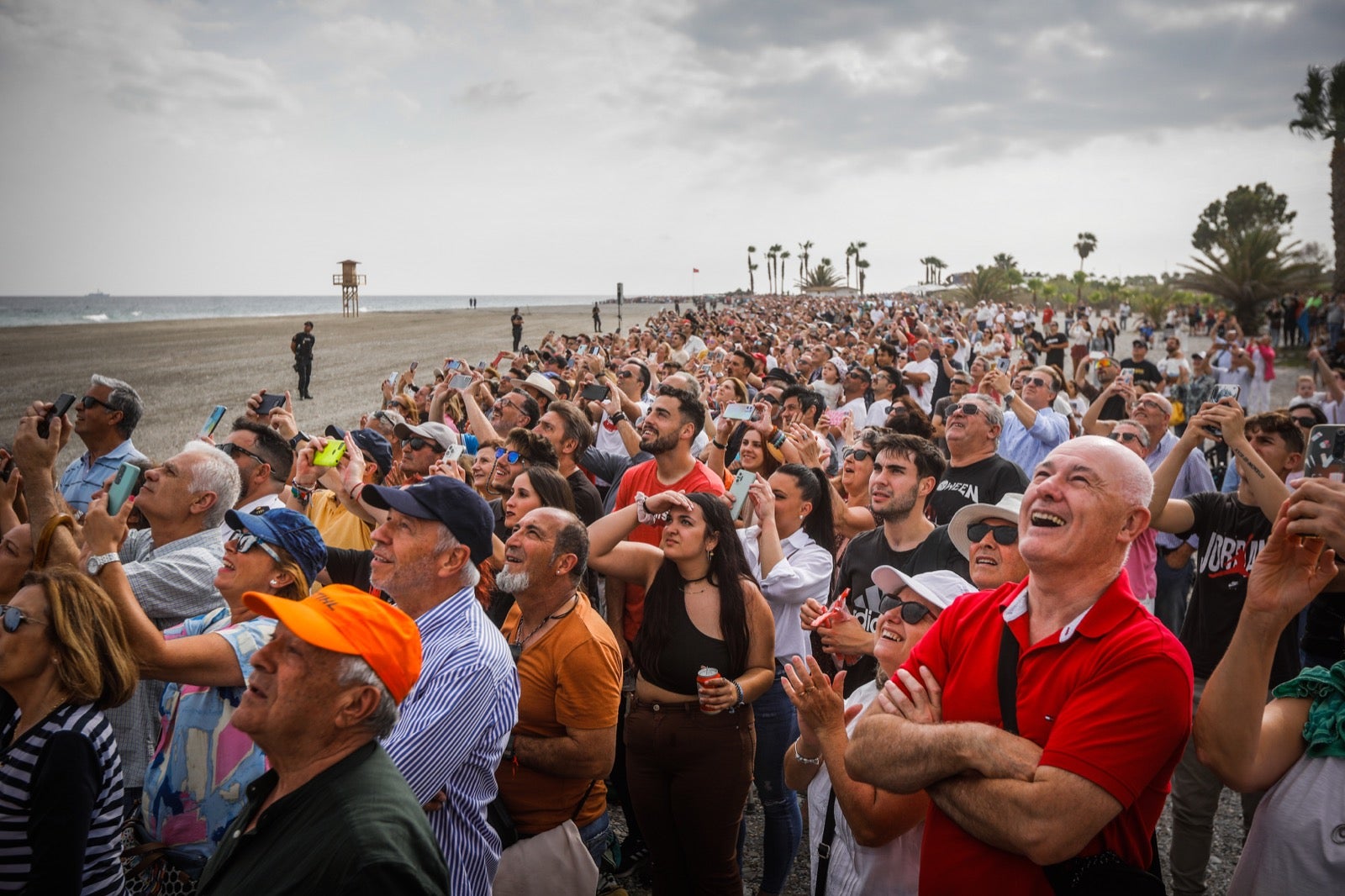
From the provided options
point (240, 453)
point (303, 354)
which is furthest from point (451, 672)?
point (303, 354)

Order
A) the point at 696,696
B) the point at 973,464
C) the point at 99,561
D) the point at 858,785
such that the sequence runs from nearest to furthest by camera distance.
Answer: the point at 858,785
the point at 99,561
the point at 696,696
the point at 973,464

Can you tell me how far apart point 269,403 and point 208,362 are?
30.2 m

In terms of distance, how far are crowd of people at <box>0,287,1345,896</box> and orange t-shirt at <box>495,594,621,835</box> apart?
0.01m

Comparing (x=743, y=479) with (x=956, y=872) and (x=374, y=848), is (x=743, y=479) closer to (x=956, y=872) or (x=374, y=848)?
(x=956, y=872)

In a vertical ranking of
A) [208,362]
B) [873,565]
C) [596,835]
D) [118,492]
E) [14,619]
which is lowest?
[596,835]

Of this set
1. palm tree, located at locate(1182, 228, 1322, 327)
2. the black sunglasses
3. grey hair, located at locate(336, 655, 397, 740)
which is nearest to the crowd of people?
grey hair, located at locate(336, 655, 397, 740)

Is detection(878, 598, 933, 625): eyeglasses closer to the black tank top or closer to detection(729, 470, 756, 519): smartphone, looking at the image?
the black tank top

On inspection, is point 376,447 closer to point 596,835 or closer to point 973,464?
point 596,835

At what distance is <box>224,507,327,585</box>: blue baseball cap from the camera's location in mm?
3129

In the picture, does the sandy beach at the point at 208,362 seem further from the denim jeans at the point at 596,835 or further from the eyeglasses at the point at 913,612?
the eyeglasses at the point at 913,612

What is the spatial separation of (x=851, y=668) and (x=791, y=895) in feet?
3.84

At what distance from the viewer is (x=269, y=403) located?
18.7 feet

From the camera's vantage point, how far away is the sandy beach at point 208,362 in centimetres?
2094

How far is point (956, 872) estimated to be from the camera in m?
2.08
